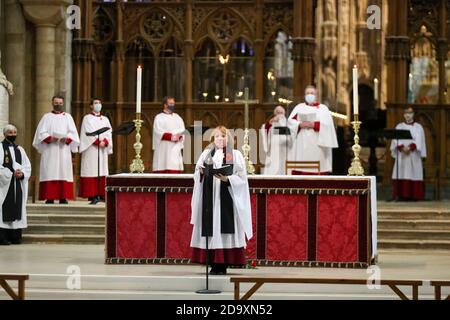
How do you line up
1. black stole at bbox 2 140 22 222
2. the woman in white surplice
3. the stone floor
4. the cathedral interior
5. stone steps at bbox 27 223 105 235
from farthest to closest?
the cathedral interior < stone steps at bbox 27 223 105 235 < black stole at bbox 2 140 22 222 < the woman in white surplice < the stone floor

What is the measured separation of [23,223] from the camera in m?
16.8

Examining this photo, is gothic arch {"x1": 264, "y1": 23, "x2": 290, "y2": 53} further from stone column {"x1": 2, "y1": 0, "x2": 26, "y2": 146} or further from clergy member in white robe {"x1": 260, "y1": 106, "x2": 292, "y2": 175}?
stone column {"x1": 2, "y1": 0, "x2": 26, "y2": 146}

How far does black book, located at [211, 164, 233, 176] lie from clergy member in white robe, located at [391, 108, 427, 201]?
861 centimetres

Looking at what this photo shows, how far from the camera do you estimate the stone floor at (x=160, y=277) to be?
39.1ft

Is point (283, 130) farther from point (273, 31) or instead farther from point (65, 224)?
point (273, 31)

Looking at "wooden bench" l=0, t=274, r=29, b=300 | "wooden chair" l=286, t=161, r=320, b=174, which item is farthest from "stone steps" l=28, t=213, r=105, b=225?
"wooden bench" l=0, t=274, r=29, b=300

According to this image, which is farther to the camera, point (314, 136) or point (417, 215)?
point (314, 136)

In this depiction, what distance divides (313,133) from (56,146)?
4.23 metres

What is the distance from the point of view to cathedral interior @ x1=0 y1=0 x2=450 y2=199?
845 inches

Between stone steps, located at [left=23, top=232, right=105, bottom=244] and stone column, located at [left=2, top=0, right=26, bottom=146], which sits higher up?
stone column, located at [left=2, top=0, right=26, bottom=146]

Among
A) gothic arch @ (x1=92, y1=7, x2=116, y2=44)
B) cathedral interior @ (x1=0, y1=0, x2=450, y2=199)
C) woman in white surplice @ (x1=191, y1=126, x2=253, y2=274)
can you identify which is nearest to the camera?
woman in white surplice @ (x1=191, y1=126, x2=253, y2=274)

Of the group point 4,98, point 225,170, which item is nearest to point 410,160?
point 4,98

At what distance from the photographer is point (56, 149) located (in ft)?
62.5
